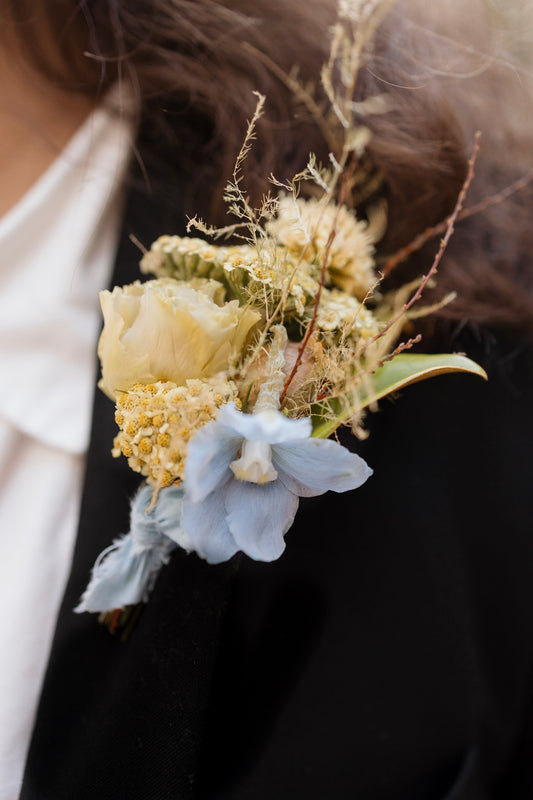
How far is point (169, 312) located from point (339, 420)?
12cm

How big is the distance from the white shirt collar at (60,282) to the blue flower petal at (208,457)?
0.35m

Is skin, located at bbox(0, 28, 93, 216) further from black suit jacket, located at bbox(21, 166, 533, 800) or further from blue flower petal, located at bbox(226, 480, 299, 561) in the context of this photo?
blue flower petal, located at bbox(226, 480, 299, 561)

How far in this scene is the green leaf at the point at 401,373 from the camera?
0.34 m

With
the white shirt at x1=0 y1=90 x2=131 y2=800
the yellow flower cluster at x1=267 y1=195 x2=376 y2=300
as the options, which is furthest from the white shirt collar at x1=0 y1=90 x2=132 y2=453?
the yellow flower cluster at x1=267 y1=195 x2=376 y2=300

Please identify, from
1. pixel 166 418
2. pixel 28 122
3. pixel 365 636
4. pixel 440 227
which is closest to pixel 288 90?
pixel 28 122

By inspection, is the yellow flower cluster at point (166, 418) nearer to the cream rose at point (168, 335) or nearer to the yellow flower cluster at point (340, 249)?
the cream rose at point (168, 335)

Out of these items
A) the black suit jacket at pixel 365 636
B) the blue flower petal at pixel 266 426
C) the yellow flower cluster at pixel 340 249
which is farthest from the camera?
the black suit jacket at pixel 365 636

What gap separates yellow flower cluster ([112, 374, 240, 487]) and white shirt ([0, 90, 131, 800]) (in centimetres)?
31

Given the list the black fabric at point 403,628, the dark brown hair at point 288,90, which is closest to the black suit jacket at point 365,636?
the black fabric at point 403,628

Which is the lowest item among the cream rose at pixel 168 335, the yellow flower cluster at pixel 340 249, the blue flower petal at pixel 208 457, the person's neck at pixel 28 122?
the blue flower petal at pixel 208 457

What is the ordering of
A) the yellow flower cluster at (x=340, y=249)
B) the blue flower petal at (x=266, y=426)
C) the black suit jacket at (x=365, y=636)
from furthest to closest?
the black suit jacket at (x=365, y=636), the yellow flower cluster at (x=340, y=249), the blue flower petal at (x=266, y=426)

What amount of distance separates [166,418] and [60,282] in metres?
→ 0.41

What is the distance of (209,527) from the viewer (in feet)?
1.03

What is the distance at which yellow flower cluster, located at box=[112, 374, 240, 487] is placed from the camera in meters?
0.32
